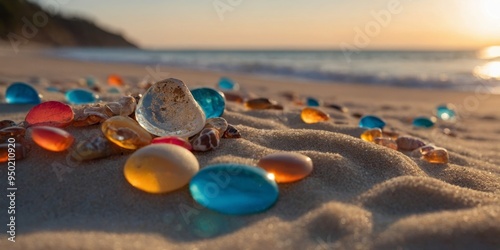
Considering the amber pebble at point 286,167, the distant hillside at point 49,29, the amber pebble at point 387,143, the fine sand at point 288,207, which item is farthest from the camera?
the distant hillside at point 49,29

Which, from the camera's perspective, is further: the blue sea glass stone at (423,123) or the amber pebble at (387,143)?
the blue sea glass stone at (423,123)

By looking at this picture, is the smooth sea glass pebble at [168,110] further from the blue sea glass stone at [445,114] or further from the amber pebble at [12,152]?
the blue sea glass stone at [445,114]

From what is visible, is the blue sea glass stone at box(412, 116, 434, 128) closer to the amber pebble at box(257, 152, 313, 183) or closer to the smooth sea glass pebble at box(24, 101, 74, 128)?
the amber pebble at box(257, 152, 313, 183)

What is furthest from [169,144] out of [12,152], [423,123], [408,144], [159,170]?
[423,123]

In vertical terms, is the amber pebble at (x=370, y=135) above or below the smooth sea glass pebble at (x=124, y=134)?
above

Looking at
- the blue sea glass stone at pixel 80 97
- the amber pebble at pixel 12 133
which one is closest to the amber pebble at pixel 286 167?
the amber pebble at pixel 12 133

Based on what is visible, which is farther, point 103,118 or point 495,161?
point 495,161

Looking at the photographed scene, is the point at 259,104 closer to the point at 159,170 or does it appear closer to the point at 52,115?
the point at 52,115

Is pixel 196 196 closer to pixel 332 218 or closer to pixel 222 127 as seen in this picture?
pixel 332 218

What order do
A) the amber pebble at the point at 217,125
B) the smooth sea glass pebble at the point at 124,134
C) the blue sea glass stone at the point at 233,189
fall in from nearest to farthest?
the blue sea glass stone at the point at 233,189
the smooth sea glass pebble at the point at 124,134
the amber pebble at the point at 217,125

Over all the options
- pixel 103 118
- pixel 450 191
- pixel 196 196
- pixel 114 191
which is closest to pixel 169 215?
pixel 196 196
